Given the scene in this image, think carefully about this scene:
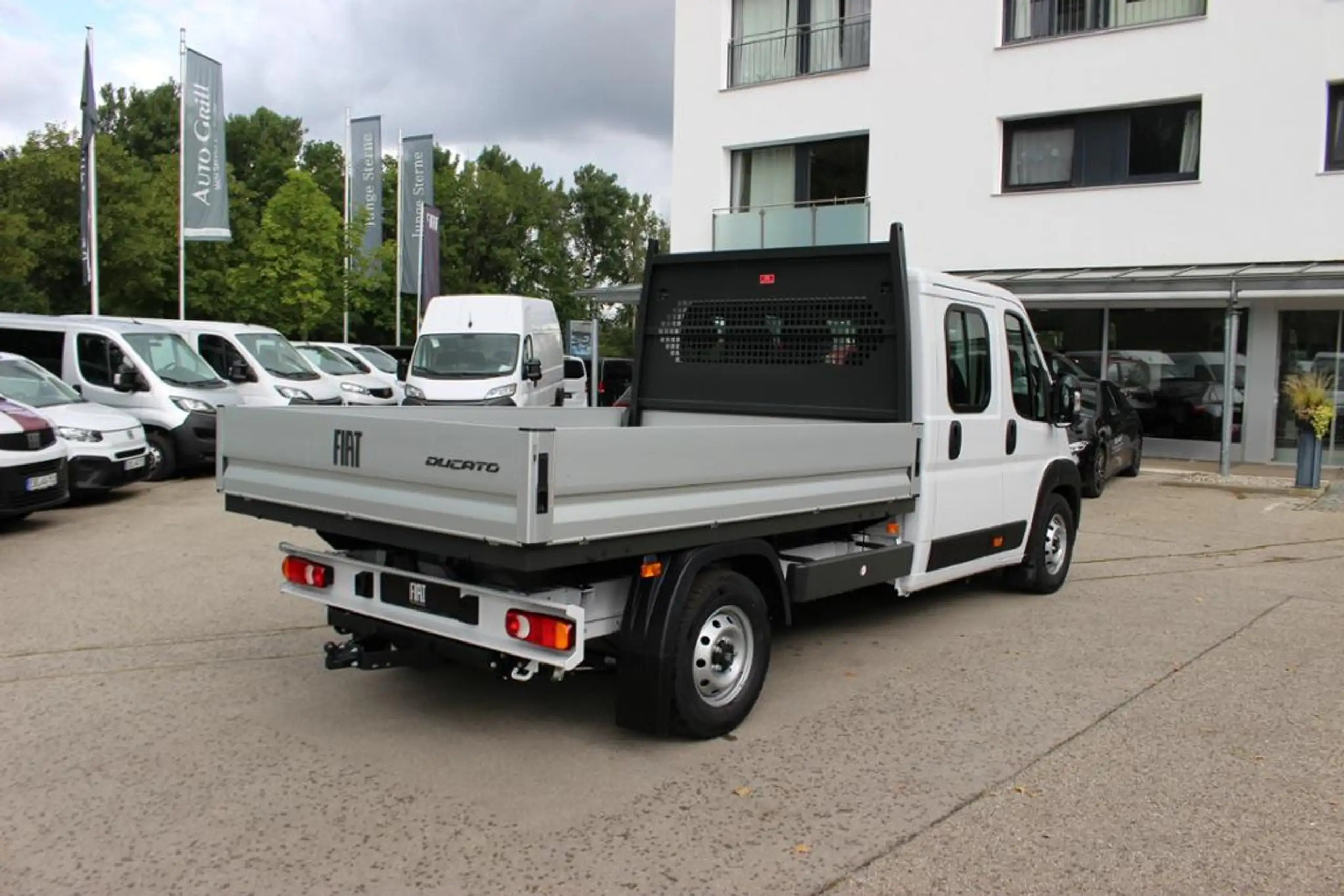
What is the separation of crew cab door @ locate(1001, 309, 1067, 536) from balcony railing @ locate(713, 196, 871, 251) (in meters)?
12.7

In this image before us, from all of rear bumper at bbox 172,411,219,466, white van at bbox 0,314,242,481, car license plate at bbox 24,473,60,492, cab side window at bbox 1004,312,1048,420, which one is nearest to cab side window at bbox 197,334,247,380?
white van at bbox 0,314,242,481

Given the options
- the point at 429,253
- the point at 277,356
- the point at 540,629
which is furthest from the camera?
the point at 429,253

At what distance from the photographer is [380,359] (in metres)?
26.7

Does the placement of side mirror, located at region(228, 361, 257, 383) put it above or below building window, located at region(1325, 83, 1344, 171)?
below

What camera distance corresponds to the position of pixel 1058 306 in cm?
1845

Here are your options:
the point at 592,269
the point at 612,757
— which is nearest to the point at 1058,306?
the point at 612,757

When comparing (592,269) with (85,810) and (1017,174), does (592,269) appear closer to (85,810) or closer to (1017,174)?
(1017,174)

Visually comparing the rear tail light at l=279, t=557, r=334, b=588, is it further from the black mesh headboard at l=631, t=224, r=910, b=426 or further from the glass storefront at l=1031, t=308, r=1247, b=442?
the glass storefront at l=1031, t=308, r=1247, b=442

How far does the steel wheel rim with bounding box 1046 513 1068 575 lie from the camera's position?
783 cm

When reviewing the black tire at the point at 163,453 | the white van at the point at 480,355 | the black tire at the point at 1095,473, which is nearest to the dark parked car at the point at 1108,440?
the black tire at the point at 1095,473

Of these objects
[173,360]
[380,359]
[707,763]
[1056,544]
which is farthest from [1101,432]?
[380,359]

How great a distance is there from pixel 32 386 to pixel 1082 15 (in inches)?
664

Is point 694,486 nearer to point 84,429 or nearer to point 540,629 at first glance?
point 540,629

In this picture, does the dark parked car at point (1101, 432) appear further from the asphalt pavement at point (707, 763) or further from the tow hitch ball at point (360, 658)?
the tow hitch ball at point (360, 658)
